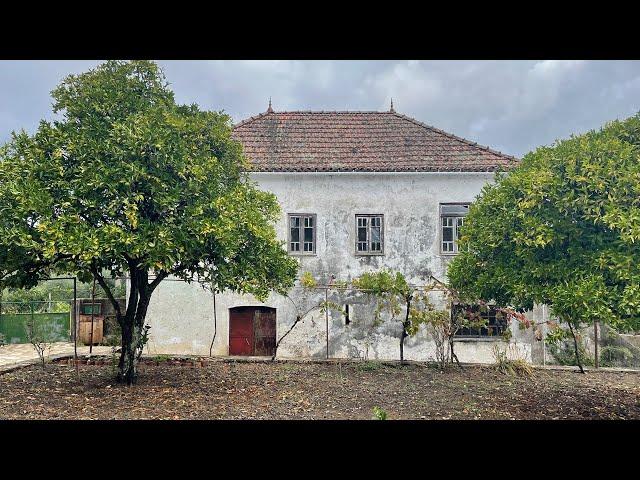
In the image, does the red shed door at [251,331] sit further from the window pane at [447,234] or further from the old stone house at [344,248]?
the window pane at [447,234]

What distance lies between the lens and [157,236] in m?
6.08

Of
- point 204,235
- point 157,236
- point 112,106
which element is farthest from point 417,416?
point 112,106

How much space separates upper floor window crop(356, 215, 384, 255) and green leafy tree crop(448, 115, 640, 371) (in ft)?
16.4

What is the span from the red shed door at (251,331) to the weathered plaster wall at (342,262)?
0.64ft

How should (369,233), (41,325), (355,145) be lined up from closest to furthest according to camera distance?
(369,233) < (355,145) < (41,325)

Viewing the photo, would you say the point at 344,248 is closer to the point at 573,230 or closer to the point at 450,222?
the point at 450,222

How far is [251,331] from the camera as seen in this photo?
12.0 metres

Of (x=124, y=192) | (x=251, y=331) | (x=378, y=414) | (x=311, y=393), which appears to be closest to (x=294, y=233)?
(x=251, y=331)

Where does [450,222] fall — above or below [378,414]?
above

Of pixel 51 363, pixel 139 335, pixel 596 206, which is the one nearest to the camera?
pixel 596 206

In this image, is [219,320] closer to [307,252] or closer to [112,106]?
[307,252]

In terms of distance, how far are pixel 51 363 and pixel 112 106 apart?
17.9 ft

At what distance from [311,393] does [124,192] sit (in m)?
3.92

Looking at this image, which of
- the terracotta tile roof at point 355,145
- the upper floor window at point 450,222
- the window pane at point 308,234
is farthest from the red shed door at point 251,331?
the upper floor window at point 450,222
